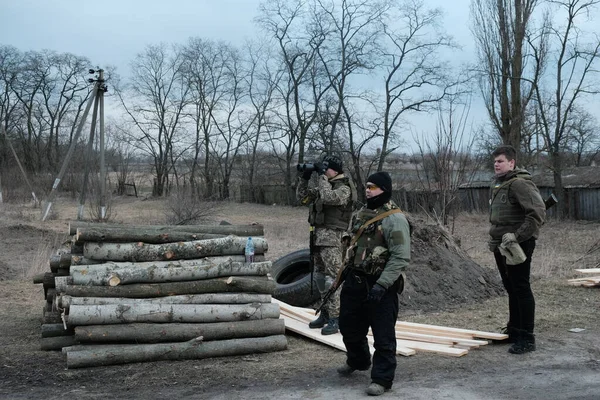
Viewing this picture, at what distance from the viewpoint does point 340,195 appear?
6625 millimetres

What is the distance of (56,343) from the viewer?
6.38 metres

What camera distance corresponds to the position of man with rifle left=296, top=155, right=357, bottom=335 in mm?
6730

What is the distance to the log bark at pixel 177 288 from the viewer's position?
6078 millimetres

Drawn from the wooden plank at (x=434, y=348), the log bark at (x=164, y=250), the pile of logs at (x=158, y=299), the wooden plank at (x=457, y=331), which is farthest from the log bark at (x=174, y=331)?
the wooden plank at (x=457, y=331)

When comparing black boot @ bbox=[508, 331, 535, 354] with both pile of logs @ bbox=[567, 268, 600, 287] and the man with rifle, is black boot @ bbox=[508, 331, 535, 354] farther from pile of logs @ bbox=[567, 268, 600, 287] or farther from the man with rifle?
pile of logs @ bbox=[567, 268, 600, 287]

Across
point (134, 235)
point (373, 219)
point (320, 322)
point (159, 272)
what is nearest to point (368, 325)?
point (373, 219)

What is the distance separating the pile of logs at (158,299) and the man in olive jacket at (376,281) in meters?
1.39

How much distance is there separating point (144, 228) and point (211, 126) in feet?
153

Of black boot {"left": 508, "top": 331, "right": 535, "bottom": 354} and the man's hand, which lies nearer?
the man's hand

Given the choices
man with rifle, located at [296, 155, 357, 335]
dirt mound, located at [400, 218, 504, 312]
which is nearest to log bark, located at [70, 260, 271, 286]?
man with rifle, located at [296, 155, 357, 335]

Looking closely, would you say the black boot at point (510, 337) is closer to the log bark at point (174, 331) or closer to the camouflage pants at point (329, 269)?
the camouflage pants at point (329, 269)

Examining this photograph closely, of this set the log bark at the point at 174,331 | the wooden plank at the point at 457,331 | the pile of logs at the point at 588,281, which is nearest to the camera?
the log bark at the point at 174,331

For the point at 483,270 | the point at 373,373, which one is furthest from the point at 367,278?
the point at 483,270

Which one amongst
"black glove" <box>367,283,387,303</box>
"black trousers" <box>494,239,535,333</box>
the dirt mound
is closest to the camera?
"black glove" <box>367,283,387,303</box>
